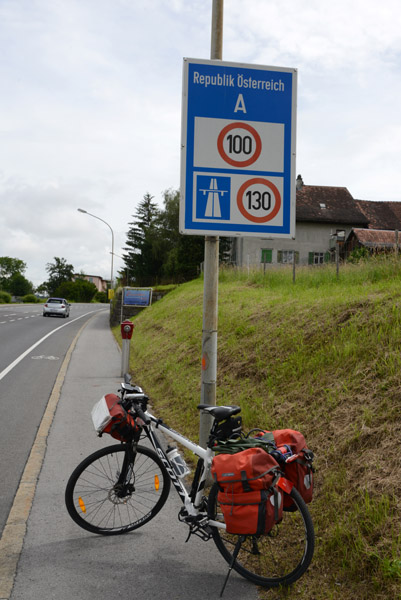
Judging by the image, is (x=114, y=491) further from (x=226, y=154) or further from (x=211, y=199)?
(x=226, y=154)

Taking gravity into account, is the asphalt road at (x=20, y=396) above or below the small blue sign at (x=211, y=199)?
below

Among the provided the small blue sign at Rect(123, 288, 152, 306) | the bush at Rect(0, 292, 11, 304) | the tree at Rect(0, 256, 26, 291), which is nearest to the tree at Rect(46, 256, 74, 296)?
the tree at Rect(0, 256, 26, 291)

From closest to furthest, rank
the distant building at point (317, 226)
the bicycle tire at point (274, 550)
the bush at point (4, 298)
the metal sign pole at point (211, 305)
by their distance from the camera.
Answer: the bicycle tire at point (274, 550), the metal sign pole at point (211, 305), the distant building at point (317, 226), the bush at point (4, 298)

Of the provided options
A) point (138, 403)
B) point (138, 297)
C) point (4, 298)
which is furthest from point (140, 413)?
point (4, 298)

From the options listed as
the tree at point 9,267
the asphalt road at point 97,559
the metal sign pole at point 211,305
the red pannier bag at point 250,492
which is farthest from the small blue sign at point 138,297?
the tree at point 9,267

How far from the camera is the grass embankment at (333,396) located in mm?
3113

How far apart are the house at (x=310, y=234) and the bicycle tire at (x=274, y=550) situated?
37984mm

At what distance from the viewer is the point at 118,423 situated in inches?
144

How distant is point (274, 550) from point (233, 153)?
9.67 feet

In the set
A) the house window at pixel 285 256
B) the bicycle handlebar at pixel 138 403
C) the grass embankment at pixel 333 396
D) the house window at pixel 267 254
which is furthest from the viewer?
the house window at pixel 285 256

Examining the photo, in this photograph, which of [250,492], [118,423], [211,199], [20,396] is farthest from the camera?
[20,396]

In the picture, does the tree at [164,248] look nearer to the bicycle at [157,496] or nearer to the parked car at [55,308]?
the parked car at [55,308]

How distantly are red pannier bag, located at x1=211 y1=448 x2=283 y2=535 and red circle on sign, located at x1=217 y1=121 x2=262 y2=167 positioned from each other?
238 cm

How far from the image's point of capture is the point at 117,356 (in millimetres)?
15367
